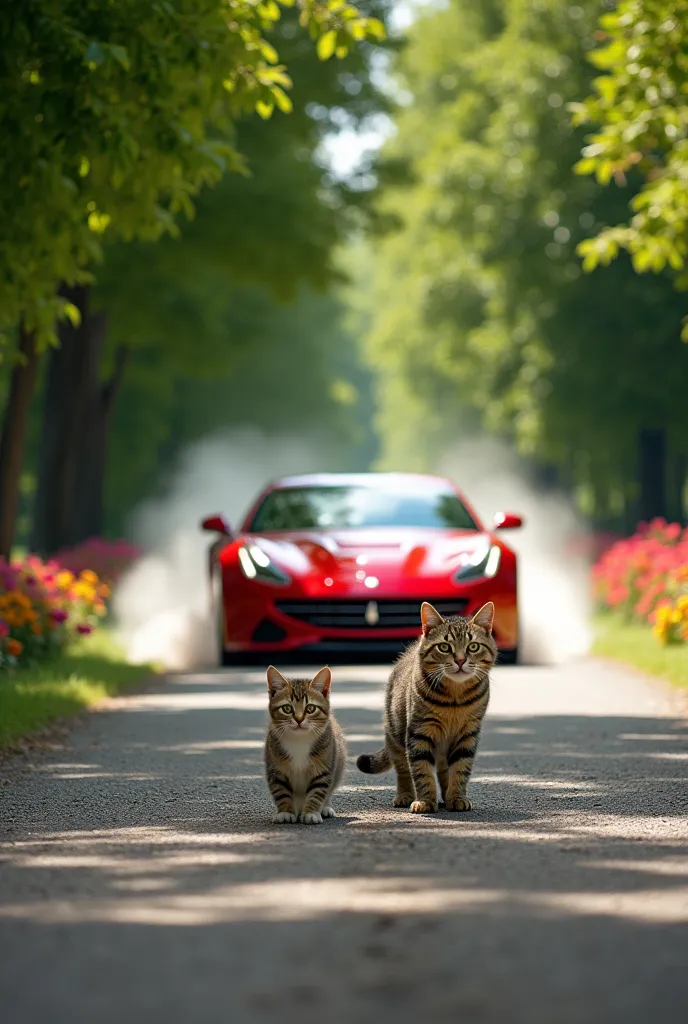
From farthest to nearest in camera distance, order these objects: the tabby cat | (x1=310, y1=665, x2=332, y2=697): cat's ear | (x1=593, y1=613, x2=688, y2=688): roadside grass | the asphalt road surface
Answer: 1. (x1=593, y1=613, x2=688, y2=688): roadside grass
2. the tabby cat
3. (x1=310, y1=665, x2=332, y2=697): cat's ear
4. the asphalt road surface

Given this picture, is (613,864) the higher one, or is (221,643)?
(221,643)

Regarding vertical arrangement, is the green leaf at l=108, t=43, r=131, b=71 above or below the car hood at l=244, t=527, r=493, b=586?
above

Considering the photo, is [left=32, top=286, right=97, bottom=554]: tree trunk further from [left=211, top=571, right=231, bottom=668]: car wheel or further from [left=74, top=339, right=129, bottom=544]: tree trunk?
[left=211, top=571, right=231, bottom=668]: car wheel

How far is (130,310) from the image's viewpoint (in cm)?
2698

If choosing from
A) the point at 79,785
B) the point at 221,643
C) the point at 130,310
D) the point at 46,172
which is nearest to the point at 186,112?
the point at 46,172

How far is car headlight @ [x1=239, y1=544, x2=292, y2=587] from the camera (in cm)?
1473

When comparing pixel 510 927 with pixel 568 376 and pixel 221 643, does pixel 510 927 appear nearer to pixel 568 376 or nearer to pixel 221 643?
pixel 221 643

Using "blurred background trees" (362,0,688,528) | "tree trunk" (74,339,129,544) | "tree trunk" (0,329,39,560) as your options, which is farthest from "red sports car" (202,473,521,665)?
"tree trunk" (74,339,129,544)

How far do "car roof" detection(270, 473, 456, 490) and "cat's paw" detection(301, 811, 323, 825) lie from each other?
30.0 ft

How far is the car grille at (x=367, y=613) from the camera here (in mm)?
14531

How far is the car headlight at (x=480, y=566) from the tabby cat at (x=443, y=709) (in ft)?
20.0

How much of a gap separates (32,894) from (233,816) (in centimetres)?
203

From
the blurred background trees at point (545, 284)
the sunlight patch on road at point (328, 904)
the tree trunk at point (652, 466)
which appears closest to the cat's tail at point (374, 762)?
the sunlight patch on road at point (328, 904)

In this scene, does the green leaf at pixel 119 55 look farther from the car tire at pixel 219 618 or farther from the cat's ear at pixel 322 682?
the car tire at pixel 219 618
